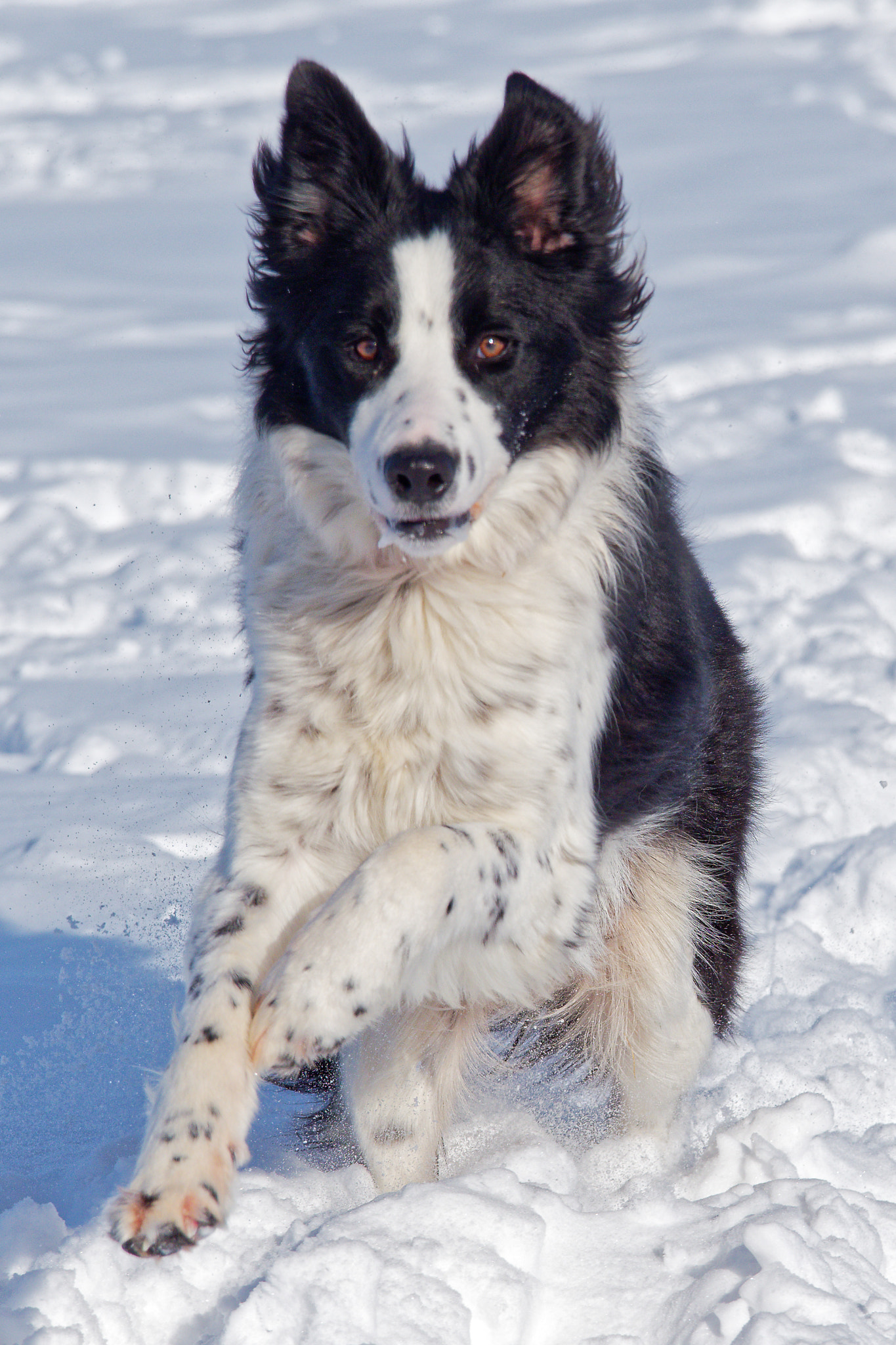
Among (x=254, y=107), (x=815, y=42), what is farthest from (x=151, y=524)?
(x=815, y=42)

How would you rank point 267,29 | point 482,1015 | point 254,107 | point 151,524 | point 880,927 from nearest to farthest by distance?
point 482,1015 → point 880,927 → point 151,524 → point 254,107 → point 267,29

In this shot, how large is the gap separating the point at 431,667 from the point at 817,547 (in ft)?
13.2

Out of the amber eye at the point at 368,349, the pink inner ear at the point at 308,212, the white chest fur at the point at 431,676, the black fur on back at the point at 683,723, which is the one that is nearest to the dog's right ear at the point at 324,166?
the pink inner ear at the point at 308,212

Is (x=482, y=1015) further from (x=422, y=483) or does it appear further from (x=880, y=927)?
(x=880, y=927)

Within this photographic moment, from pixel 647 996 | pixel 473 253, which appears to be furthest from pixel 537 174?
pixel 647 996

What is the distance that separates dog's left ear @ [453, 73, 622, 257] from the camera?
284 cm

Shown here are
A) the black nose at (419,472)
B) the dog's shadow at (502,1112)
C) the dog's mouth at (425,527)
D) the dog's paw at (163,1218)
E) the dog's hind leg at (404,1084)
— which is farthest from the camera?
the dog's shadow at (502,1112)

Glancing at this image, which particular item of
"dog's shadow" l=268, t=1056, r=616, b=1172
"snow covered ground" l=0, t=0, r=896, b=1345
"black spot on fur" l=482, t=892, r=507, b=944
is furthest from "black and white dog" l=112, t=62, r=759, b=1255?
"snow covered ground" l=0, t=0, r=896, b=1345

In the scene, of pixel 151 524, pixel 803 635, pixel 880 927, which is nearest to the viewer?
pixel 880 927

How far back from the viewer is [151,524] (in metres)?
6.88

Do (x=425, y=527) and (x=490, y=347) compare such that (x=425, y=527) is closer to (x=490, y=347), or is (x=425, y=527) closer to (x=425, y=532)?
(x=425, y=532)

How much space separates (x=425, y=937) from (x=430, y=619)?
2.28 feet

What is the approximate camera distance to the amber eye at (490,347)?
2752mm

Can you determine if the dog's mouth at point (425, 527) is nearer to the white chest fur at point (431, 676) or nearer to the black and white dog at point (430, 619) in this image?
the black and white dog at point (430, 619)
